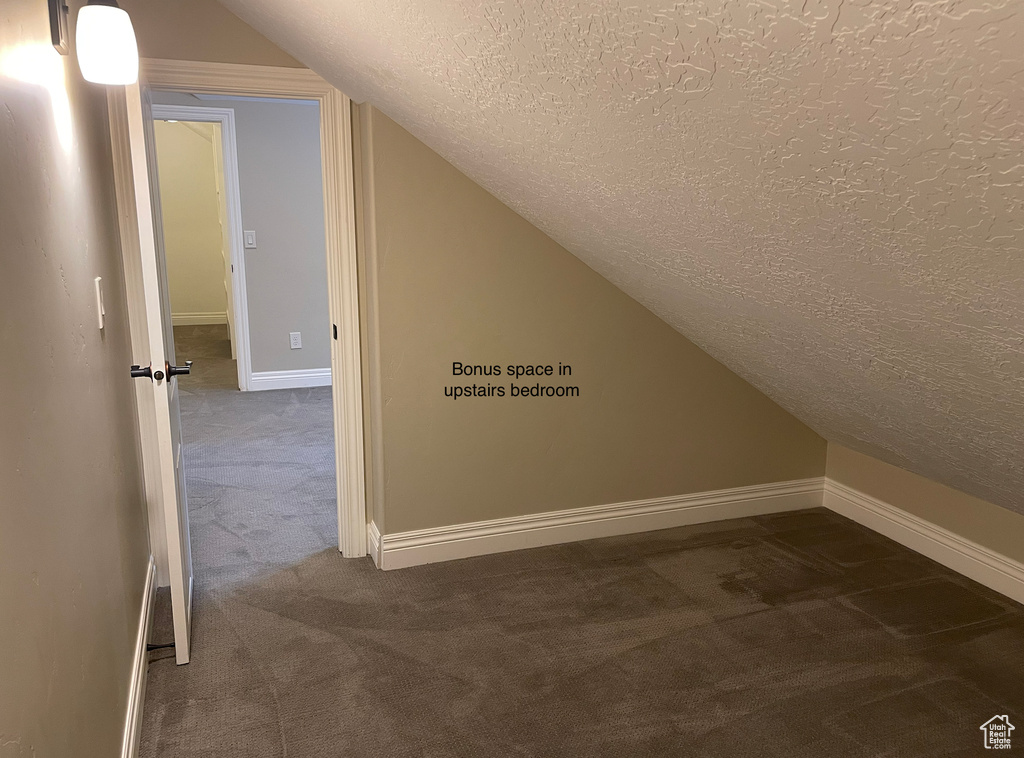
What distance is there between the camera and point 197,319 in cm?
859

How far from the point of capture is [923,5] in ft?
2.14

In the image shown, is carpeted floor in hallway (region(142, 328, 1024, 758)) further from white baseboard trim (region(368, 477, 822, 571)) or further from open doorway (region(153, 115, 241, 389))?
open doorway (region(153, 115, 241, 389))

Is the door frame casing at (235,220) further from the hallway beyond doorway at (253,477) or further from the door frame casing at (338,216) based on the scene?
the door frame casing at (338,216)

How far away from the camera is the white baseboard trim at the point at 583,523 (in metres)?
2.91

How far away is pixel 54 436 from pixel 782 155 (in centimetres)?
124

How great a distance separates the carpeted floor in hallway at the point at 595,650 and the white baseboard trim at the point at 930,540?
60mm

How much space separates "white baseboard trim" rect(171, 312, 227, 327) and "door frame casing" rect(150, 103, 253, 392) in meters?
3.18

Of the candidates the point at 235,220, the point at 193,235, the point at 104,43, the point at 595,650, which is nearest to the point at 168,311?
the point at 104,43

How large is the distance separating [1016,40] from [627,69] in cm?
52

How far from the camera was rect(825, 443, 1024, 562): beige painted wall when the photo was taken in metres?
2.71

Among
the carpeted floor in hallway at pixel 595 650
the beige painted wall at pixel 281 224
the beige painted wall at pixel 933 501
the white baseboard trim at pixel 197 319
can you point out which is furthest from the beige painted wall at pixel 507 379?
the white baseboard trim at pixel 197 319

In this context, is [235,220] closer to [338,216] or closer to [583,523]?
[338,216]

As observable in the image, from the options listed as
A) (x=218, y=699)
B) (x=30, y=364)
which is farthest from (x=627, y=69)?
(x=218, y=699)

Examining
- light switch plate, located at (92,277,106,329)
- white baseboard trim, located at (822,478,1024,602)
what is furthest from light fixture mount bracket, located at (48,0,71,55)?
white baseboard trim, located at (822,478,1024,602)
